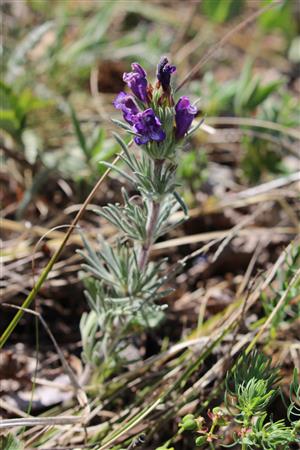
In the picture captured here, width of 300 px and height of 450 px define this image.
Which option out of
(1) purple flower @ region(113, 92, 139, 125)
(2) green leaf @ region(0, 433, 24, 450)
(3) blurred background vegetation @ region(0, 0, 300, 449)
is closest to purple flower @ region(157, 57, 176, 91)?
(1) purple flower @ region(113, 92, 139, 125)

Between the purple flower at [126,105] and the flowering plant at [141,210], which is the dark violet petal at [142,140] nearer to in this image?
the flowering plant at [141,210]

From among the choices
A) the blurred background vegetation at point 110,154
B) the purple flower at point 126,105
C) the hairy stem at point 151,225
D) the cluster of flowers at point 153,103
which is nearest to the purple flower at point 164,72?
the cluster of flowers at point 153,103

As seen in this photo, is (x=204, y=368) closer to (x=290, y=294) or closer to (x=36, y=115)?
(x=290, y=294)

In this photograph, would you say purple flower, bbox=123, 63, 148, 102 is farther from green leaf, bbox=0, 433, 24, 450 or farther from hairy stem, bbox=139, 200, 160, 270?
green leaf, bbox=0, 433, 24, 450

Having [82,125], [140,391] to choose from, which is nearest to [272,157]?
[82,125]

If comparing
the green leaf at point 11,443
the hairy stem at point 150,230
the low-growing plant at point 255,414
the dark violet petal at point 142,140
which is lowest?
the green leaf at point 11,443

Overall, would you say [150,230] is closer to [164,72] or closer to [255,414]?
[164,72]

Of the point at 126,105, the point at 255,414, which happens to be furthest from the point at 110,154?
the point at 255,414
